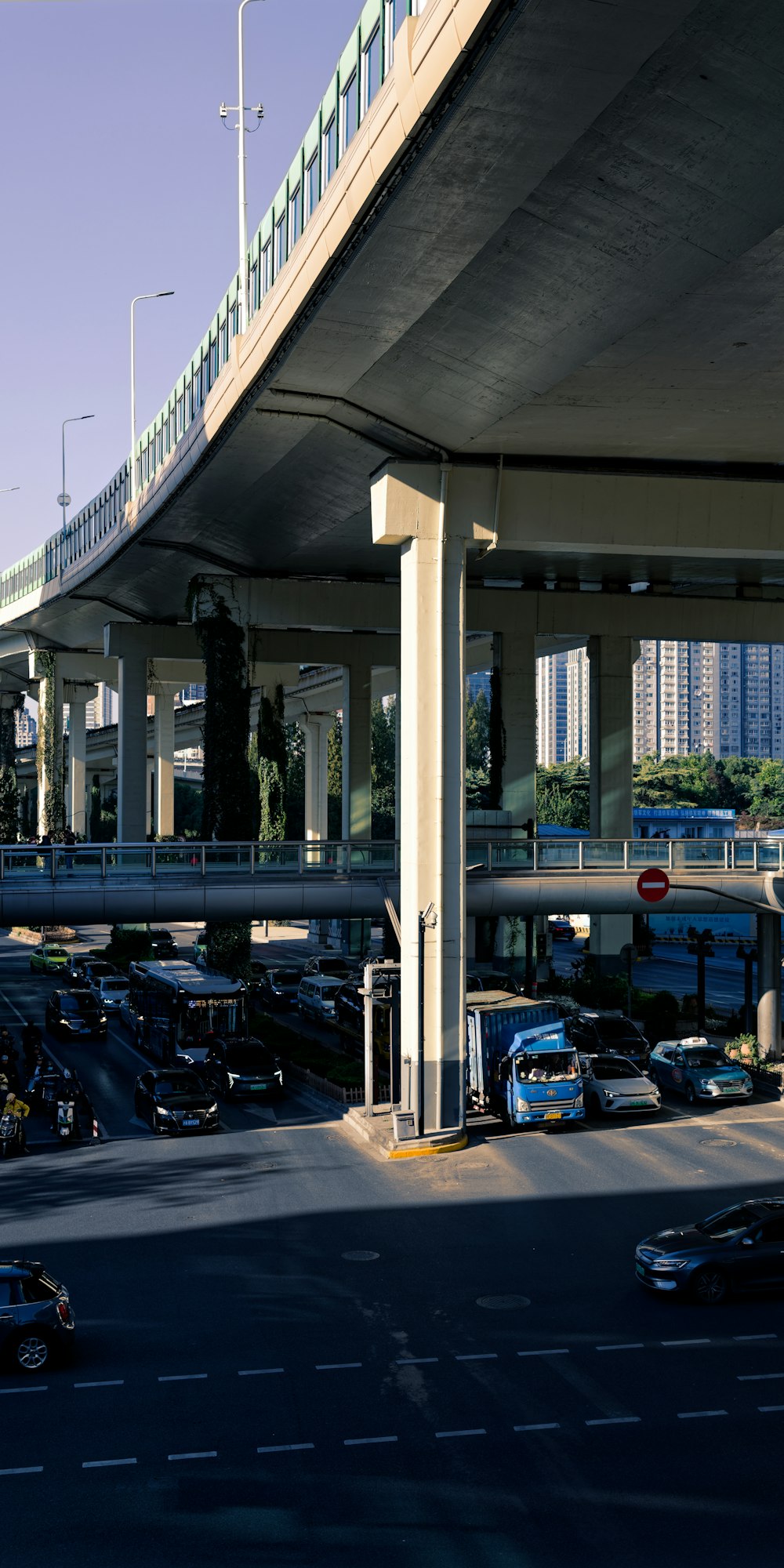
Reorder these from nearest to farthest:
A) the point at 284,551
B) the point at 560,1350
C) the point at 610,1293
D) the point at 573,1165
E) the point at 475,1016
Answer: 1. the point at 560,1350
2. the point at 610,1293
3. the point at 573,1165
4. the point at 475,1016
5. the point at 284,551

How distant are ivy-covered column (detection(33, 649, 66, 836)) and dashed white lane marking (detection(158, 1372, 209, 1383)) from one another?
62.0 meters

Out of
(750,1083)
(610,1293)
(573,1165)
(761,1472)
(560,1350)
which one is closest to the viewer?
(761,1472)

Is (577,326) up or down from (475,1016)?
up

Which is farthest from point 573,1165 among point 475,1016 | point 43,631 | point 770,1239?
point 43,631

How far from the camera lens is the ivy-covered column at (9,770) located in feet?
260

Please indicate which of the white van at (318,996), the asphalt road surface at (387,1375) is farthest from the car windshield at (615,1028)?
the white van at (318,996)

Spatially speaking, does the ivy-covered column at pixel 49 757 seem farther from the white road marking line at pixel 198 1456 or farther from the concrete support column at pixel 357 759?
the white road marking line at pixel 198 1456

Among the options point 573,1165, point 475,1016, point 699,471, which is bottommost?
point 573,1165

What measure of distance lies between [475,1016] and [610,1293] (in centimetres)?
1332

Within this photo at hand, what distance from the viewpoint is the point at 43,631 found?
268 ft

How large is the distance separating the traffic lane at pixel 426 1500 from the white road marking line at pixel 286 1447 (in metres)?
0.03

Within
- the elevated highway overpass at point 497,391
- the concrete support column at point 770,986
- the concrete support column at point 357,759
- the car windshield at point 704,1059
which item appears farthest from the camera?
the concrete support column at point 357,759

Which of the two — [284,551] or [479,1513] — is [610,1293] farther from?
[284,551]

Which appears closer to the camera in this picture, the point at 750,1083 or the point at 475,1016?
the point at 475,1016
